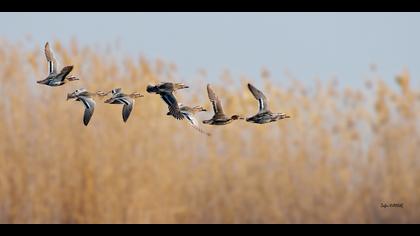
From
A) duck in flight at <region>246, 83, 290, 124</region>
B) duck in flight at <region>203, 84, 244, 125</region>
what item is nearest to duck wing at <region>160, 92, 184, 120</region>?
duck in flight at <region>203, 84, 244, 125</region>

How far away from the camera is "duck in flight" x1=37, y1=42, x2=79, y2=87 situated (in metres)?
2.54

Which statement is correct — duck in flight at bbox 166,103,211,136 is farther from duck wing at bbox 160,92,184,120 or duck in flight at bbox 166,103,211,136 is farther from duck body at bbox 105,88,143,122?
duck body at bbox 105,88,143,122

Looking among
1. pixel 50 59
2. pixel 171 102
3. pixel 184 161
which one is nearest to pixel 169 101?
pixel 171 102

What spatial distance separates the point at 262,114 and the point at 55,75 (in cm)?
73

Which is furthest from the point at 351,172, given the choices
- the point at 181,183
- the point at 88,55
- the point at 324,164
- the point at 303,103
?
the point at 88,55

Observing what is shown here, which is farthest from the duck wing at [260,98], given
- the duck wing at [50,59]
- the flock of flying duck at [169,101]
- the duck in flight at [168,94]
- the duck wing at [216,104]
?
the duck wing at [50,59]

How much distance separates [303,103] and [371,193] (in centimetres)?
120

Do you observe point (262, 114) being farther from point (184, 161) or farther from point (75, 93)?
point (184, 161)

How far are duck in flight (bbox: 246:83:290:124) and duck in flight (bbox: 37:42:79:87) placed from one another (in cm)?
62

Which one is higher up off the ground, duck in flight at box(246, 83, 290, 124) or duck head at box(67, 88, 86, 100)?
duck head at box(67, 88, 86, 100)

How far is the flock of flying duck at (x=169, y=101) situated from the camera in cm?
250

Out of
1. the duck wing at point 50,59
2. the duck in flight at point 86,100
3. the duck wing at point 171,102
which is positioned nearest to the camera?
the duck wing at point 171,102

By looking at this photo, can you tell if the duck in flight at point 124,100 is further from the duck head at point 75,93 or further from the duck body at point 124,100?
the duck head at point 75,93

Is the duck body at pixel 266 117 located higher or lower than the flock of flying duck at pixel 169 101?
lower
